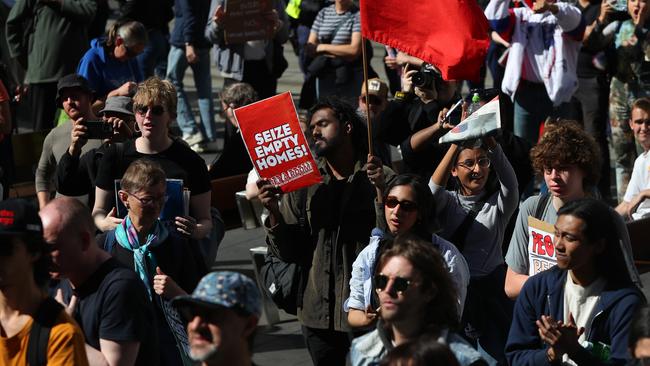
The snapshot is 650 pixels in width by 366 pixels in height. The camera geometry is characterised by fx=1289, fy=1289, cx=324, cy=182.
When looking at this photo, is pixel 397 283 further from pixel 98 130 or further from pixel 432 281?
pixel 98 130

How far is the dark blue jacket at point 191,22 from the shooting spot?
1343cm

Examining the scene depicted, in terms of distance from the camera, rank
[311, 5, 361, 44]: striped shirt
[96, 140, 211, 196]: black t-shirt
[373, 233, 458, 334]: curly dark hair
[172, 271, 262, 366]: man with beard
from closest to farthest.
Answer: [172, 271, 262, 366]: man with beard
[373, 233, 458, 334]: curly dark hair
[96, 140, 211, 196]: black t-shirt
[311, 5, 361, 44]: striped shirt

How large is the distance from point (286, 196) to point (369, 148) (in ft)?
1.73

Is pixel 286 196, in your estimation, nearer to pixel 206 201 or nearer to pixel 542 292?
pixel 206 201

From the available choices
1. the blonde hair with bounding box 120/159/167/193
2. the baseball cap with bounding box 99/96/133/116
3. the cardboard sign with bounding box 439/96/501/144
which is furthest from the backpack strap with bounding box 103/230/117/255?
the cardboard sign with bounding box 439/96/501/144

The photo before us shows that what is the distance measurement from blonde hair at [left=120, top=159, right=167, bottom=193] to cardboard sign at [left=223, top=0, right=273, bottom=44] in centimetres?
657

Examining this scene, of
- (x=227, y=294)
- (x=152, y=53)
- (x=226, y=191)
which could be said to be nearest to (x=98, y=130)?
(x=226, y=191)

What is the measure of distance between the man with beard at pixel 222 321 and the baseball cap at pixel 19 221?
A: 0.79 meters

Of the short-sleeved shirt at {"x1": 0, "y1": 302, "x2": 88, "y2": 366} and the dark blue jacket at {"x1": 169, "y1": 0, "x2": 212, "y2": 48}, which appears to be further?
the dark blue jacket at {"x1": 169, "y1": 0, "x2": 212, "y2": 48}

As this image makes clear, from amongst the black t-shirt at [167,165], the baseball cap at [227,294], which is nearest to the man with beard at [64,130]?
the black t-shirt at [167,165]

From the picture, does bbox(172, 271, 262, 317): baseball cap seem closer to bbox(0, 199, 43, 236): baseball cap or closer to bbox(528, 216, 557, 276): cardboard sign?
bbox(0, 199, 43, 236): baseball cap

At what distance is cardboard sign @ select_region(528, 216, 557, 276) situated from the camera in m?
6.03

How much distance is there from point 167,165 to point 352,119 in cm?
104

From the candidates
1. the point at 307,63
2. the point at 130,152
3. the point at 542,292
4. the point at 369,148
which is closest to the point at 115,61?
the point at 307,63
